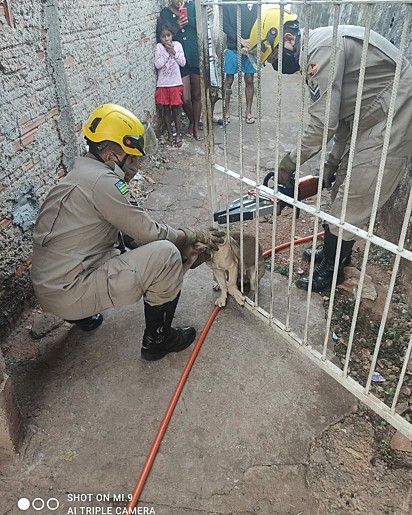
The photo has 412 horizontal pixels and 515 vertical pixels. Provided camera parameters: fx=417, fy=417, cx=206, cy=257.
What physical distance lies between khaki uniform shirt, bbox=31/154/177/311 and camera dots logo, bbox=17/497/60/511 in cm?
94

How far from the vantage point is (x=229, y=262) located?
107 inches

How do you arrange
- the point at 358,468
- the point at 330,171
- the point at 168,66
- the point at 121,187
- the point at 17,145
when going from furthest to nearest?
1. the point at 168,66
2. the point at 330,171
3. the point at 17,145
4. the point at 121,187
5. the point at 358,468

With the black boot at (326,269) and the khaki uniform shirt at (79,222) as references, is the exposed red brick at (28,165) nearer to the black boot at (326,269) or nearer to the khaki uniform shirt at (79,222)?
the khaki uniform shirt at (79,222)

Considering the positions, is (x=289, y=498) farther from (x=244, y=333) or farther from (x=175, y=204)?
(x=175, y=204)

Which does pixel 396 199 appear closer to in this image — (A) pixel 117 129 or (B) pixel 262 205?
(B) pixel 262 205

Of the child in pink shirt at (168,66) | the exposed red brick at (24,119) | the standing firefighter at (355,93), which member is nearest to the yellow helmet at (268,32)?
the standing firefighter at (355,93)

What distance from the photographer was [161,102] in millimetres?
6133

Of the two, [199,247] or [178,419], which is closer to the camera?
[178,419]

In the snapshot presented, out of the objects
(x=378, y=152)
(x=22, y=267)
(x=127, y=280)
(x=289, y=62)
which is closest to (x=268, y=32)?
(x=289, y=62)

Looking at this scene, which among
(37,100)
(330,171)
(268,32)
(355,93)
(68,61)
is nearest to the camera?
(268,32)

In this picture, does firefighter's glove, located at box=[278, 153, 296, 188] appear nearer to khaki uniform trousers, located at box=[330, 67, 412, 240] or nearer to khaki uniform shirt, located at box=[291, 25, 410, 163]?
khaki uniform shirt, located at box=[291, 25, 410, 163]

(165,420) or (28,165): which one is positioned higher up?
(28,165)

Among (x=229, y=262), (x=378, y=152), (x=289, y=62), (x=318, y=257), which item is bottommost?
(x=318, y=257)

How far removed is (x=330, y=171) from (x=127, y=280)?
6.35 feet
